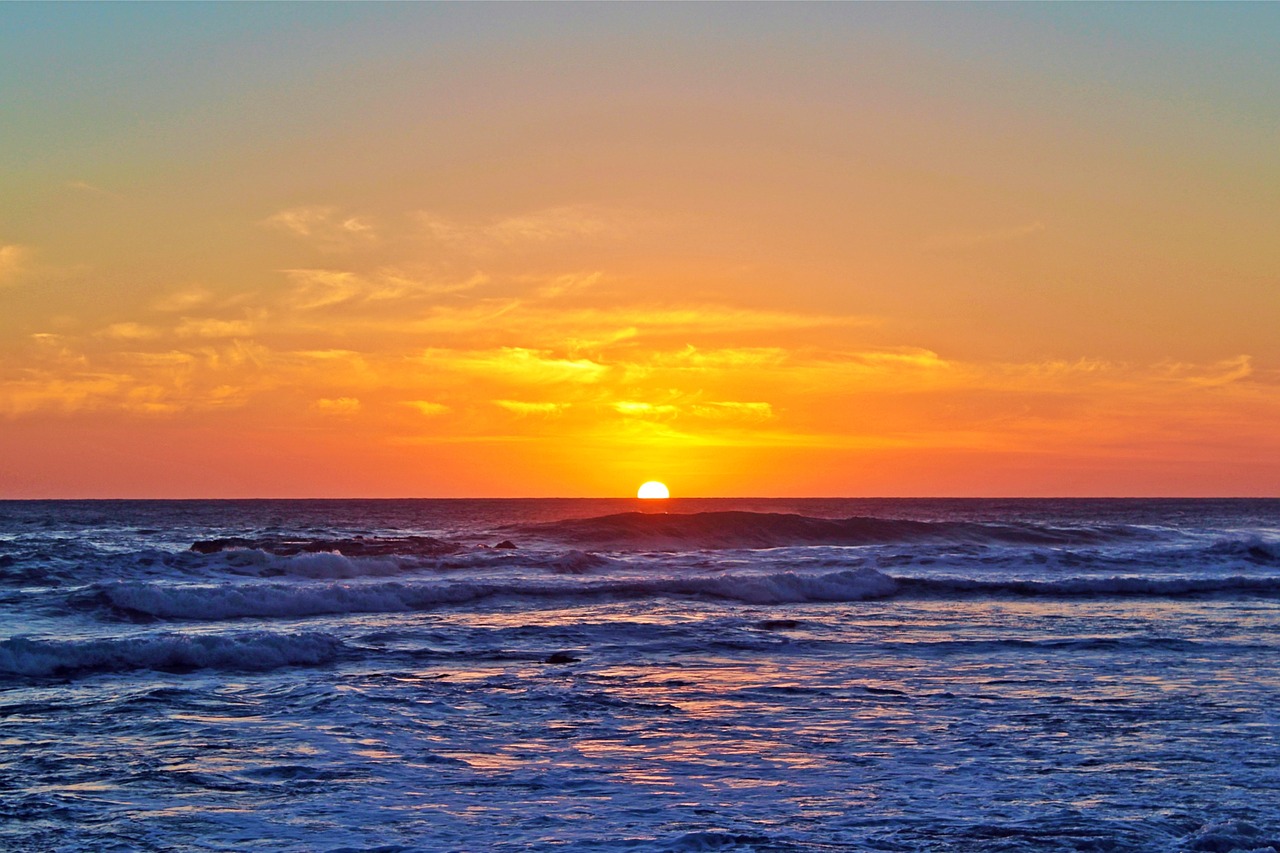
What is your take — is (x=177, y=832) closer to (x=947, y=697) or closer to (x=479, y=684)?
(x=479, y=684)

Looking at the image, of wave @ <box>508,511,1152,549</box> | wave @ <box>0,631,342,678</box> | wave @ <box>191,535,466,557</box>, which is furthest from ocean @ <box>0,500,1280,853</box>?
wave @ <box>508,511,1152,549</box>

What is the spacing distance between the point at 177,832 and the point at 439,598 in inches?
691

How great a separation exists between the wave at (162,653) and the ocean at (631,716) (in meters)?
0.05

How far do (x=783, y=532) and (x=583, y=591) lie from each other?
23.3 m

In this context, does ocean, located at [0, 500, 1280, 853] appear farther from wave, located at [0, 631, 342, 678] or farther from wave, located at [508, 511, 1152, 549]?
wave, located at [508, 511, 1152, 549]

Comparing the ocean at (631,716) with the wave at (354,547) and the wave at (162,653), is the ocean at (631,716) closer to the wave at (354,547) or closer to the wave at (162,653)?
the wave at (162,653)

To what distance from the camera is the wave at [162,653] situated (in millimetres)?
16141

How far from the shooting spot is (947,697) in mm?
13930

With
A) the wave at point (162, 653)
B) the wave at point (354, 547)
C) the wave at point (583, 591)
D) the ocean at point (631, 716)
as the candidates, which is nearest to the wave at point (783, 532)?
the wave at point (354, 547)

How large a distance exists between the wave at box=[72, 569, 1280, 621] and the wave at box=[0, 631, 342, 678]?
19.0 ft

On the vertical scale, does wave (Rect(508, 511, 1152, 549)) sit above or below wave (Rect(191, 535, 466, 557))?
above

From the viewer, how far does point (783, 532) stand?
49312 millimetres

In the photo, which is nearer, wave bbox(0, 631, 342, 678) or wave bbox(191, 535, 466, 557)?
wave bbox(0, 631, 342, 678)

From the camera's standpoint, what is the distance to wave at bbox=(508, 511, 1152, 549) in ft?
154
